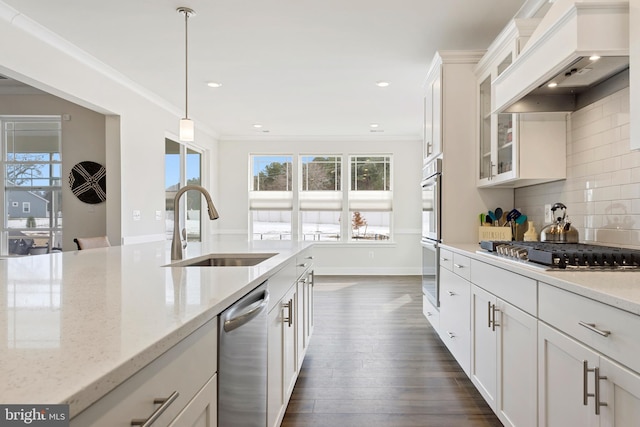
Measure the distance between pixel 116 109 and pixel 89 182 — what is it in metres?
0.99

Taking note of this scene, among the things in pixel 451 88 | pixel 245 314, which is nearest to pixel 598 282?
pixel 245 314

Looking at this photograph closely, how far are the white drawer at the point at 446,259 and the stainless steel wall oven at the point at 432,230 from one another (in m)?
0.11

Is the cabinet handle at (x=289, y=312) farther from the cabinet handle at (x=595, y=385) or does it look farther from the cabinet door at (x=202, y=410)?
the cabinet handle at (x=595, y=385)

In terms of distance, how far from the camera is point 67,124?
15.6 feet

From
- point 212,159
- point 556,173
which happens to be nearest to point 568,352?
point 556,173

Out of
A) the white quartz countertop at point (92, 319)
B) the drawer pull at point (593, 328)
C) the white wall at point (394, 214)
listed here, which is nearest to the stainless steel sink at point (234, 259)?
the white quartz countertop at point (92, 319)

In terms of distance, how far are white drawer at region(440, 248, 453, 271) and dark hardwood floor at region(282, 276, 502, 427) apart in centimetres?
72

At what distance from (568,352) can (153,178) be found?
4696mm

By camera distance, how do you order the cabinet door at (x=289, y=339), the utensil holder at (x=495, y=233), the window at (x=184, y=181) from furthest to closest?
the window at (x=184, y=181)
the utensil holder at (x=495, y=233)
the cabinet door at (x=289, y=339)

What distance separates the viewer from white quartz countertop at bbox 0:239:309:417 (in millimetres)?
510

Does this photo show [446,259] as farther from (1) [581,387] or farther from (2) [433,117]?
(1) [581,387]

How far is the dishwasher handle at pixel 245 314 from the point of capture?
1055 millimetres

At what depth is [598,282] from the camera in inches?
50.0

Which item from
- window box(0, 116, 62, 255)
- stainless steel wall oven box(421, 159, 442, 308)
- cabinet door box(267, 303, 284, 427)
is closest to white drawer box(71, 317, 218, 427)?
cabinet door box(267, 303, 284, 427)
